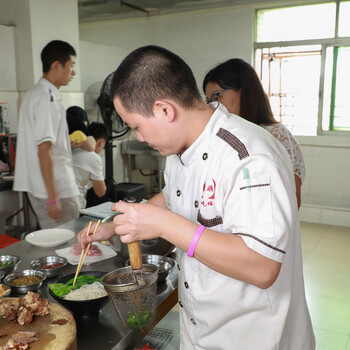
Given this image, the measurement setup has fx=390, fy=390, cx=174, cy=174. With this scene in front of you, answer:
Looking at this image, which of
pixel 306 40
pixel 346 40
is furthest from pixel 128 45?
pixel 346 40

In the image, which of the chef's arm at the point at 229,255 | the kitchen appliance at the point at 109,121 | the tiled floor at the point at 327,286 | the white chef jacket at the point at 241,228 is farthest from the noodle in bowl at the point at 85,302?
the kitchen appliance at the point at 109,121

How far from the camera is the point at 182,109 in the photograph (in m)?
0.98

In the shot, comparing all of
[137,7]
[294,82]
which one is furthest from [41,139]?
[294,82]

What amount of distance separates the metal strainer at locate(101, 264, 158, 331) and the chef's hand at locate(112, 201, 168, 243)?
179 millimetres

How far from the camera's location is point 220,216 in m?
0.99

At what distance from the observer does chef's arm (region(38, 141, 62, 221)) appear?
8.49 feet

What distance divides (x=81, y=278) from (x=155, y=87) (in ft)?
2.75

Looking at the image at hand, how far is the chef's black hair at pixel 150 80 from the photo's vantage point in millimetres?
940

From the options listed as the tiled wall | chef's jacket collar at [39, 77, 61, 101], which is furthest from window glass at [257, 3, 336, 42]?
chef's jacket collar at [39, 77, 61, 101]

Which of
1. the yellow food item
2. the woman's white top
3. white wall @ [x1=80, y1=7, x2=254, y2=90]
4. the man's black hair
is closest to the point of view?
the woman's white top

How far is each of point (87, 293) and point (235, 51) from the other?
4806 mm

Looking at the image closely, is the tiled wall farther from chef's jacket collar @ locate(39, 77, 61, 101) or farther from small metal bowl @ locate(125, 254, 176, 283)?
small metal bowl @ locate(125, 254, 176, 283)

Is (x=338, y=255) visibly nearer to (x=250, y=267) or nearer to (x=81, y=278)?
(x=81, y=278)

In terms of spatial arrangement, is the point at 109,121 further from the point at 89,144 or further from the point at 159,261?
the point at 159,261
